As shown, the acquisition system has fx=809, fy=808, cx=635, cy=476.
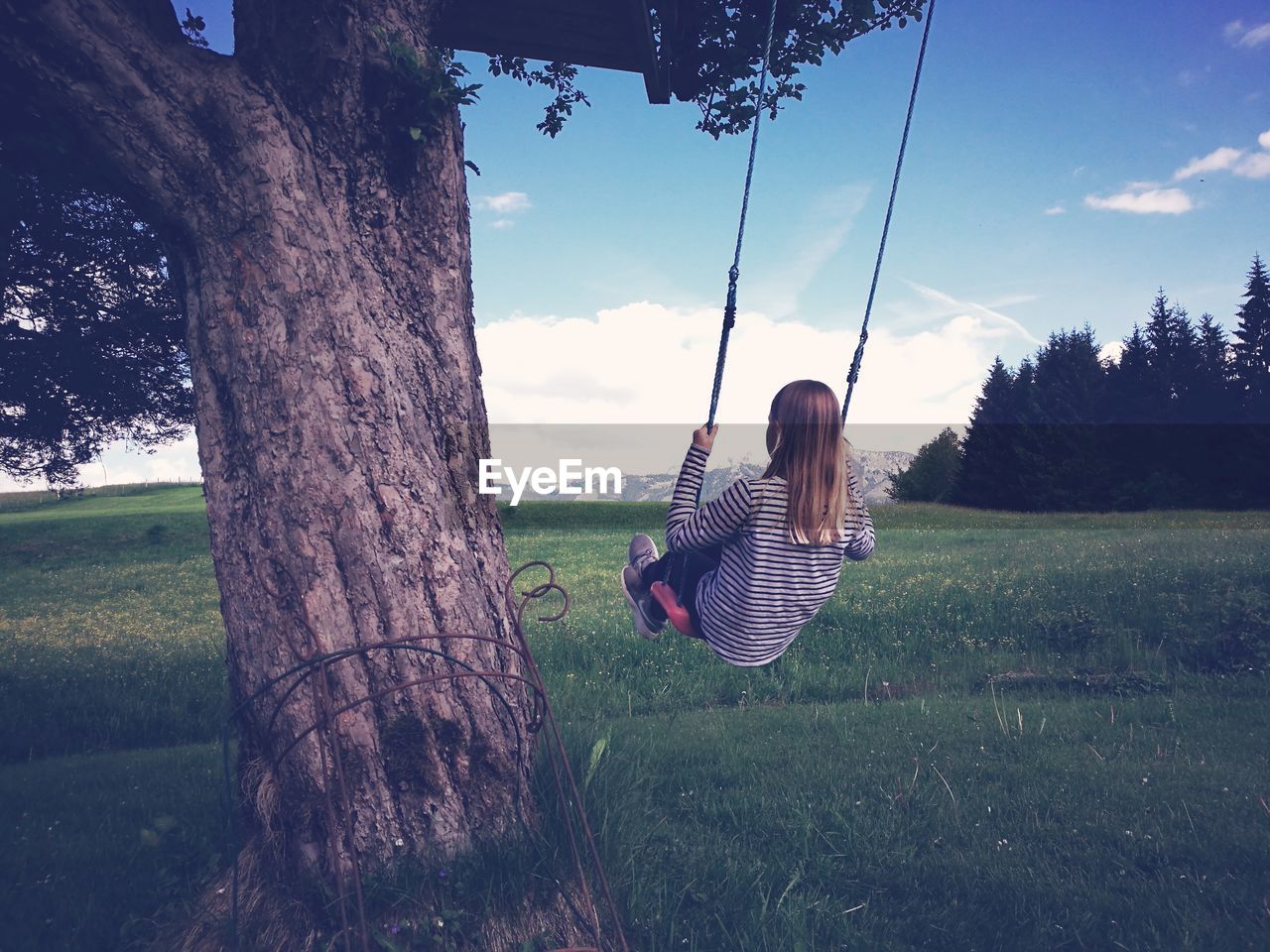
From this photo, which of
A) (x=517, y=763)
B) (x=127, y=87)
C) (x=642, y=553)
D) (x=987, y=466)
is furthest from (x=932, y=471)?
(x=127, y=87)

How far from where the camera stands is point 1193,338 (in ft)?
145

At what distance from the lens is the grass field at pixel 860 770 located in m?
3.81

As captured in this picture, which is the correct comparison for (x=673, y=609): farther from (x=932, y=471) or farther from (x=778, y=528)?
(x=932, y=471)

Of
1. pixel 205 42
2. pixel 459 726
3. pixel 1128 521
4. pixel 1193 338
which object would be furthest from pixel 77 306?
pixel 1193 338

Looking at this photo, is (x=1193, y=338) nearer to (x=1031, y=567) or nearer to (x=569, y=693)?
(x=1031, y=567)

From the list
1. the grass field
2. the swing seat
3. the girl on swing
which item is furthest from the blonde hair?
the grass field

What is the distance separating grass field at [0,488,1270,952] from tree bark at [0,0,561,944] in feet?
2.38

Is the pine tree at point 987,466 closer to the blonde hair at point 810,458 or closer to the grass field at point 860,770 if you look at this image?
the grass field at point 860,770

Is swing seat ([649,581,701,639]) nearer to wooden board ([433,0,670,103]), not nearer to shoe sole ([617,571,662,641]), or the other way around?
shoe sole ([617,571,662,641])

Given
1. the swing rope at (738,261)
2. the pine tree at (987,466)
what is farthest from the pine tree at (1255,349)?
the swing rope at (738,261)

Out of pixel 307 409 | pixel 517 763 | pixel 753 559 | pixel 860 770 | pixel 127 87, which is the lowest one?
pixel 860 770

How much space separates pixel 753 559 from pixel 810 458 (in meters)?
0.60

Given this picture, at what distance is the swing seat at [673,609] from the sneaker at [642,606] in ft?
0.95

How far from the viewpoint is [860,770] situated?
5.43 metres
